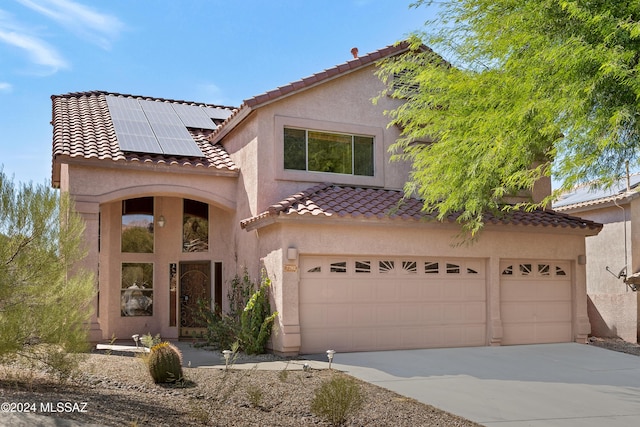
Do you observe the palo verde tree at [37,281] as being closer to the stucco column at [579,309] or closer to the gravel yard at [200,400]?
the gravel yard at [200,400]

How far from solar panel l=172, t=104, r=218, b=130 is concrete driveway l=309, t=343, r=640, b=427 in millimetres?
8645

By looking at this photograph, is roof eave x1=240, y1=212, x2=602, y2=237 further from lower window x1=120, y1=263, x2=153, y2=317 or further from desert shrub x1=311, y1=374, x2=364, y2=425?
desert shrub x1=311, y1=374, x2=364, y2=425

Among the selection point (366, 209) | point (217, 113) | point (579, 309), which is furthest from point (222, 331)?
point (579, 309)

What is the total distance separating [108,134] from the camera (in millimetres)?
16781

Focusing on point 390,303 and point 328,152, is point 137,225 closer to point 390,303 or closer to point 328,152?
point 328,152

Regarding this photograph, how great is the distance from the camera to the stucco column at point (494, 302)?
15470 mm

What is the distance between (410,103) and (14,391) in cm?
965

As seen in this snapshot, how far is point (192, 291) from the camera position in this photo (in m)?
17.7

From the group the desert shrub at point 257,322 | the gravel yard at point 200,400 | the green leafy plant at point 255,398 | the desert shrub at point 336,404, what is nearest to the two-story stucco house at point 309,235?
the desert shrub at point 257,322

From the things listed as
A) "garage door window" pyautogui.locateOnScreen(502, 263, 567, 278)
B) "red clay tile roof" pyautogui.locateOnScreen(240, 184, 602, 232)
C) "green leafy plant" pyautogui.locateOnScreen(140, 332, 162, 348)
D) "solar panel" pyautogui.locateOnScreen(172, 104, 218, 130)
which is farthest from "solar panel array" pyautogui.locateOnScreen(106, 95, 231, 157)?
"garage door window" pyautogui.locateOnScreen(502, 263, 567, 278)

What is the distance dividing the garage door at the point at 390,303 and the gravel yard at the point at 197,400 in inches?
122

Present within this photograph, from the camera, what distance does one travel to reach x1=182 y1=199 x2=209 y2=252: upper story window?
1784cm

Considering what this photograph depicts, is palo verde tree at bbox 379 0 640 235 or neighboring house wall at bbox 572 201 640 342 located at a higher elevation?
palo verde tree at bbox 379 0 640 235

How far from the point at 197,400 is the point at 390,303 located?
6.78m
